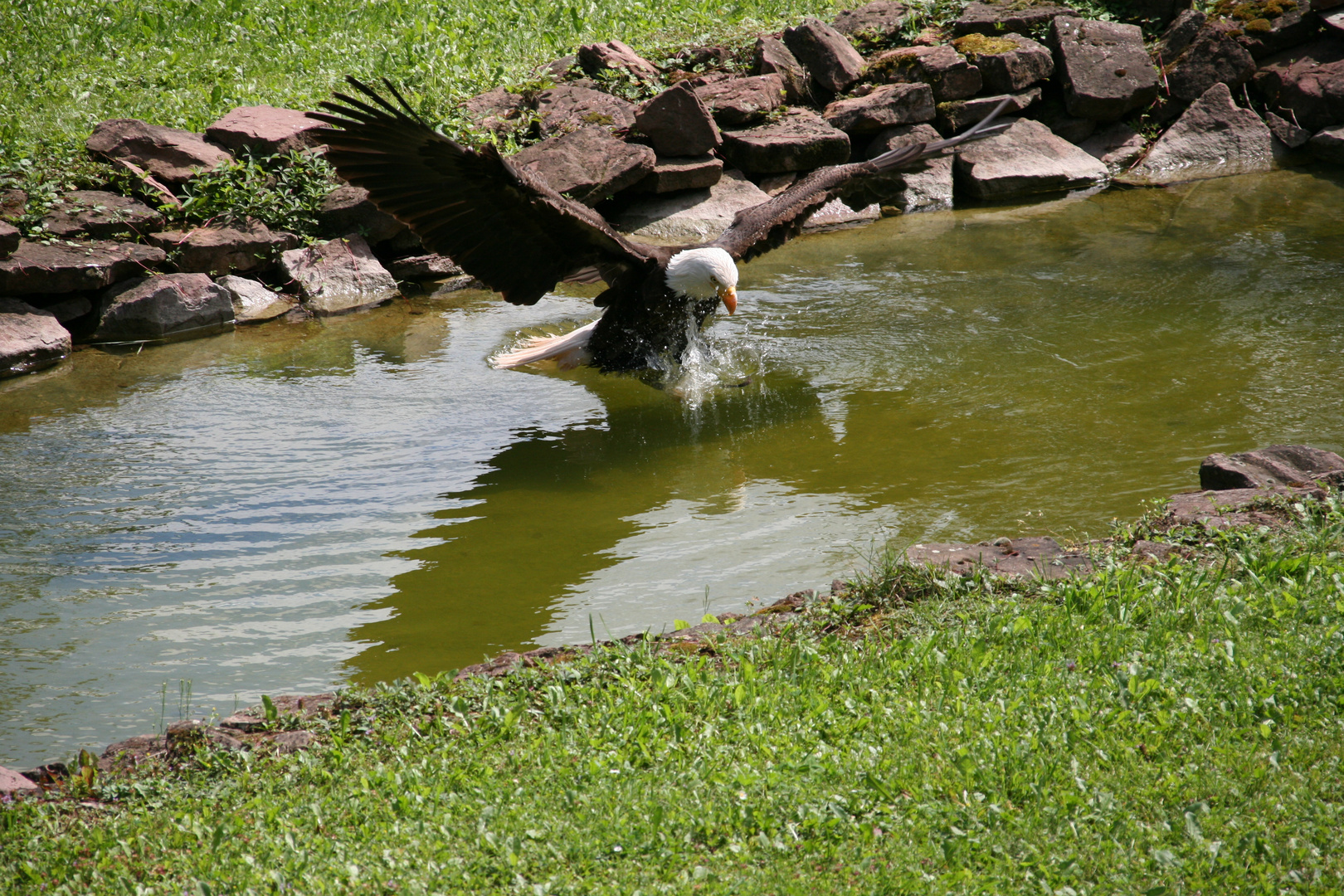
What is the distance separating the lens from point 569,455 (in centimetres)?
560

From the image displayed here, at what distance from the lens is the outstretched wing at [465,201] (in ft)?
17.3

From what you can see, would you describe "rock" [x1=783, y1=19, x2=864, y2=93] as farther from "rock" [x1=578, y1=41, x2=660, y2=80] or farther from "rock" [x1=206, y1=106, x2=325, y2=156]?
"rock" [x1=206, y1=106, x2=325, y2=156]

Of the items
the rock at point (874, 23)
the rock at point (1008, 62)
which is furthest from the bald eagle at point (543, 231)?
the rock at point (874, 23)

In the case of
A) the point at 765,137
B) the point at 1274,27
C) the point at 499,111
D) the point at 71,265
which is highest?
the point at 1274,27

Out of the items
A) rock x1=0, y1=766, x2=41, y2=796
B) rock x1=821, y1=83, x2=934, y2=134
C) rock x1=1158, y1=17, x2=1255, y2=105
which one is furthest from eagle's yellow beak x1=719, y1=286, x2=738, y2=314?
rock x1=1158, y1=17, x2=1255, y2=105

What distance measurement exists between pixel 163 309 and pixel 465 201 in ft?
11.4

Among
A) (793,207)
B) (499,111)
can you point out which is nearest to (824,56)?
(499,111)

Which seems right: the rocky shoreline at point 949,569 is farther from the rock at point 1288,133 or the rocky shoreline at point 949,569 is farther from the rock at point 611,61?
the rock at point 1288,133

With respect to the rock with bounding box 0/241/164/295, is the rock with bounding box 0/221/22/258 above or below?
above

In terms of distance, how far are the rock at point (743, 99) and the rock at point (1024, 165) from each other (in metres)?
2.13

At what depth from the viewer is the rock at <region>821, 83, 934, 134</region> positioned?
1058 cm

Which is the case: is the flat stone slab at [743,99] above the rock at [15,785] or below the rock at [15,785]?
above

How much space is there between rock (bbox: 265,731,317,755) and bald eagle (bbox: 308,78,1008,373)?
10.1 ft

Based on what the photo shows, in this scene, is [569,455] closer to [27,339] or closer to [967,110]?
[27,339]
